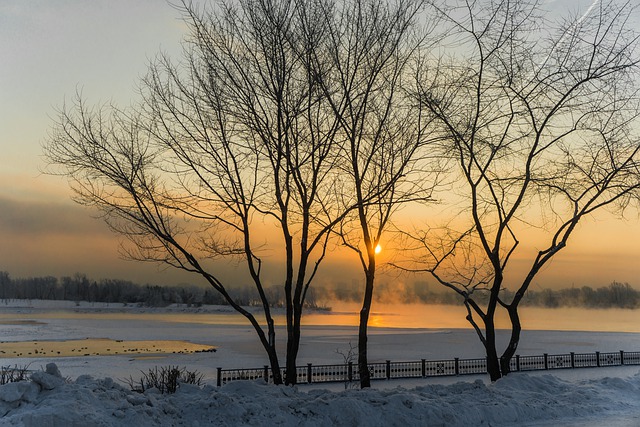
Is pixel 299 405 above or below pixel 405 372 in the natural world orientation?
above

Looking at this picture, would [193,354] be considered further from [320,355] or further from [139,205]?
[139,205]

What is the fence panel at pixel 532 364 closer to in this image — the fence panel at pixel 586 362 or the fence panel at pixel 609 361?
the fence panel at pixel 586 362

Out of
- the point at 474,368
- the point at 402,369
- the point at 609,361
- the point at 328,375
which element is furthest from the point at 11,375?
the point at 609,361

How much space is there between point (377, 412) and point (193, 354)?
30137 millimetres

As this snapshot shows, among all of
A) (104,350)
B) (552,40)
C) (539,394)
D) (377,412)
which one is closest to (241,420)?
(377,412)

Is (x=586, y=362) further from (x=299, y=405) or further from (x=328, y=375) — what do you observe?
(x=299, y=405)

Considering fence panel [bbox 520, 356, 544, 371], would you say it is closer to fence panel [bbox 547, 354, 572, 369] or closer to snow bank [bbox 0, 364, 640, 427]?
fence panel [bbox 547, 354, 572, 369]

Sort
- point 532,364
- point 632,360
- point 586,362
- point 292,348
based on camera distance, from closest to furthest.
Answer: point 292,348
point 532,364
point 586,362
point 632,360

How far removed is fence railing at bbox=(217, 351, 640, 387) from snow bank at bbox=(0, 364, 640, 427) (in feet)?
20.6

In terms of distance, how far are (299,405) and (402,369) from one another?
14.5 m

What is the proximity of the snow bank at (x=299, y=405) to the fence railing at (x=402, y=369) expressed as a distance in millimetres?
6293

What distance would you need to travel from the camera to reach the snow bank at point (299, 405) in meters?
11.3

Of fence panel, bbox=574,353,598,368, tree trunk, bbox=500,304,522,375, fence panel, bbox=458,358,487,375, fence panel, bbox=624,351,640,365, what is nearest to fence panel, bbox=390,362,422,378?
fence panel, bbox=458,358,487,375

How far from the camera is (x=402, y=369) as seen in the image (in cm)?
2727
